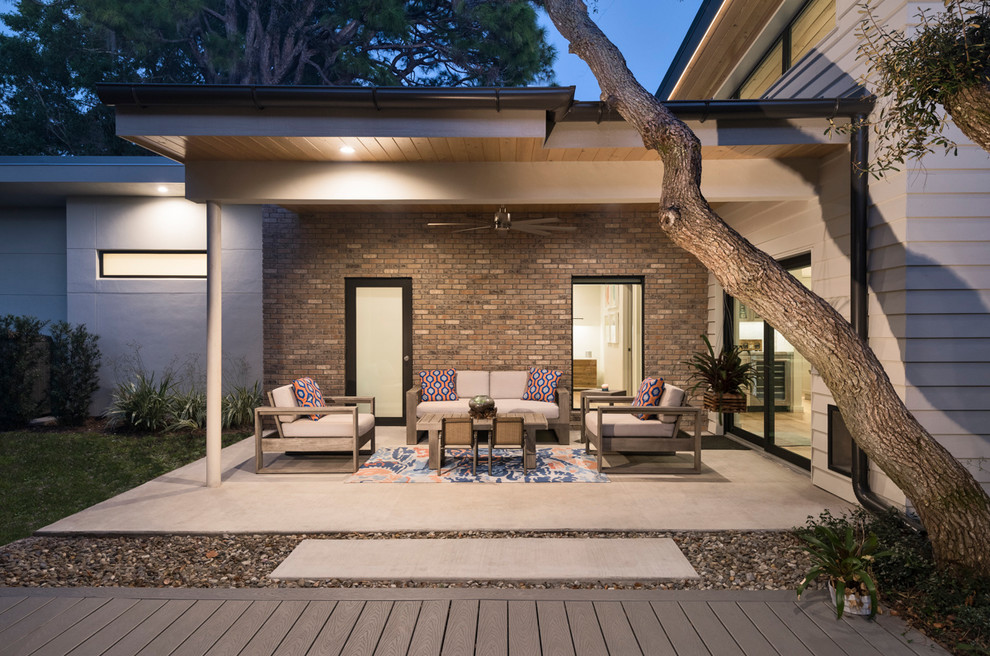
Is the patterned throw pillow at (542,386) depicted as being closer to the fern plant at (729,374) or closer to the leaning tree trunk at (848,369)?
the fern plant at (729,374)

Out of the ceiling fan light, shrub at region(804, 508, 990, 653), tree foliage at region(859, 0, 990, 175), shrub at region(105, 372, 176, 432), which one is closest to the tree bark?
tree foliage at region(859, 0, 990, 175)

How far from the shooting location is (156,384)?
789cm

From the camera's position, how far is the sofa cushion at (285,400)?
545cm

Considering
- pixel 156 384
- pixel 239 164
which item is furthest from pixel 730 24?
pixel 156 384

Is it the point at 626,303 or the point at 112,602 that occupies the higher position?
the point at 626,303

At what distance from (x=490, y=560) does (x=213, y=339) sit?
10.3 feet

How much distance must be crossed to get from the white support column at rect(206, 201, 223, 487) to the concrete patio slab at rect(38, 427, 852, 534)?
0.24m

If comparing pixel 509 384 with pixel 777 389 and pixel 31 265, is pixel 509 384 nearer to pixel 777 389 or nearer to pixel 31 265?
pixel 777 389

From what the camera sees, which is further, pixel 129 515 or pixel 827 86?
pixel 827 86

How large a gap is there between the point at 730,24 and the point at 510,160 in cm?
391

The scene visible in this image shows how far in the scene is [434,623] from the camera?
97.7 inches

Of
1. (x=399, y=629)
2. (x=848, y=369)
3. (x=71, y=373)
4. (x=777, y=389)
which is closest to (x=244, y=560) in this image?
(x=399, y=629)

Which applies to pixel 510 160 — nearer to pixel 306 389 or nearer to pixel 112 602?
pixel 306 389

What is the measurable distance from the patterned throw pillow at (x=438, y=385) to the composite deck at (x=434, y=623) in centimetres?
452
